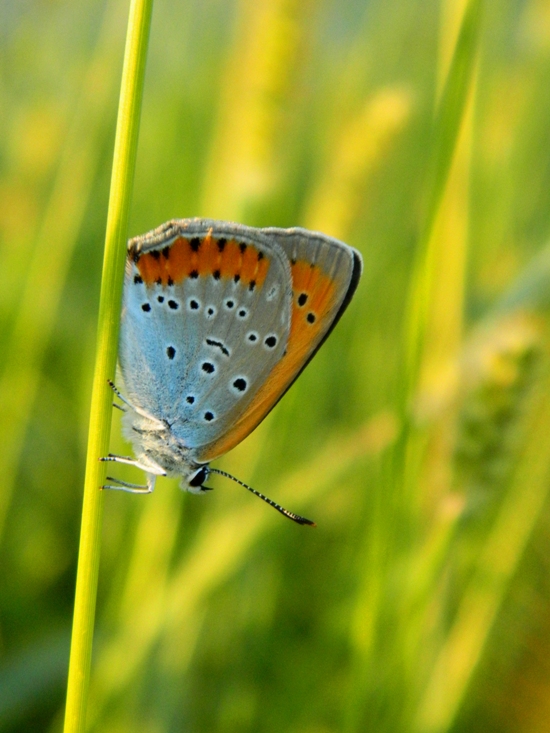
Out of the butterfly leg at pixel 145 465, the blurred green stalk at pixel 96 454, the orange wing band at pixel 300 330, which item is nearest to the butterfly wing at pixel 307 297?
the orange wing band at pixel 300 330

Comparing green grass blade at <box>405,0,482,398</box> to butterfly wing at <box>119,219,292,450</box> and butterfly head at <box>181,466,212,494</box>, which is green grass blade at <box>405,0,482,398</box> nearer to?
butterfly wing at <box>119,219,292,450</box>

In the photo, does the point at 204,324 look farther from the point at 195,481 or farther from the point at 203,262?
the point at 195,481

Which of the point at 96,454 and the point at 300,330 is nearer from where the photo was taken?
the point at 96,454

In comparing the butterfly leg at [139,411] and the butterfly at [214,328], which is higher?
the butterfly at [214,328]

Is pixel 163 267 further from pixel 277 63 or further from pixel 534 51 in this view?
pixel 534 51

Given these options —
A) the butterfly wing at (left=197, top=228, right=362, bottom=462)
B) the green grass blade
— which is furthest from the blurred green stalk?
the butterfly wing at (left=197, top=228, right=362, bottom=462)

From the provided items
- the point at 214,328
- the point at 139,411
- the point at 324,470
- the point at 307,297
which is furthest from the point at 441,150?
the point at 324,470

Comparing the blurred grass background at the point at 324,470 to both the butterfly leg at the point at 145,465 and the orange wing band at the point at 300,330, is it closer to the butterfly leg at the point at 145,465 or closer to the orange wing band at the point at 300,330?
the orange wing band at the point at 300,330

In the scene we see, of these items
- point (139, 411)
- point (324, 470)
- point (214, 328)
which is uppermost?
point (214, 328)
